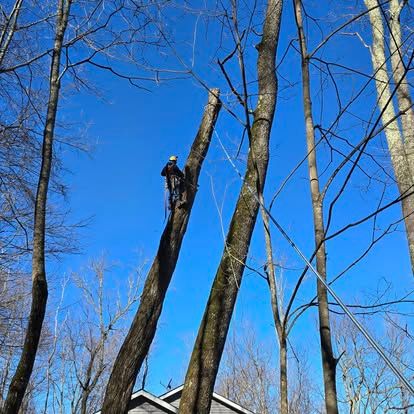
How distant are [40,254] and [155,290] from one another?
1189 mm

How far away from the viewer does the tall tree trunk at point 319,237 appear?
8.15ft

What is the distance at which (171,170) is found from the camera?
17.8 feet

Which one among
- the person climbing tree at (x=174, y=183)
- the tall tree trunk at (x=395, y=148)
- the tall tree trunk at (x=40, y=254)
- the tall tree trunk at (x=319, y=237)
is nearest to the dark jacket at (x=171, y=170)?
the person climbing tree at (x=174, y=183)

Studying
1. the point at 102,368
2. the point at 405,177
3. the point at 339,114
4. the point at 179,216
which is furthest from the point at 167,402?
the point at 339,114

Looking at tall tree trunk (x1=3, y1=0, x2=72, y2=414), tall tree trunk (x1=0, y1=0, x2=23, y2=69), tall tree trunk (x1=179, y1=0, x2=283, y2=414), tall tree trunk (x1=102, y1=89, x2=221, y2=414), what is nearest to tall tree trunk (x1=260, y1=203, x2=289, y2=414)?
tall tree trunk (x1=179, y1=0, x2=283, y2=414)

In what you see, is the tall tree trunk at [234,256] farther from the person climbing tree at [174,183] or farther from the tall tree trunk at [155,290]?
the person climbing tree at [174,183]

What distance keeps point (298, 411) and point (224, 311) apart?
2568 centimetres

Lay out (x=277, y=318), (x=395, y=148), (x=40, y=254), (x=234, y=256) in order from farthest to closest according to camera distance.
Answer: (x=395, y=148)
(x=40, y=254)
(x=234, y=256)
(x=277, y=318)

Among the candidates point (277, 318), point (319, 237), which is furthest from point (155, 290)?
point (319, 237)

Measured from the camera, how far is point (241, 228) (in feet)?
13.4

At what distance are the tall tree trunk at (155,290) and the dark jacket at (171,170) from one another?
11 centimetres

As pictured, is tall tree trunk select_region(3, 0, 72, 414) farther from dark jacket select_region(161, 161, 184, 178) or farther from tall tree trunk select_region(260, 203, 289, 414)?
tall tree trunk select_region(260, 203, 289, 414)

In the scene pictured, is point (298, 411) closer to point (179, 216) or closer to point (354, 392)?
point (354, 392)

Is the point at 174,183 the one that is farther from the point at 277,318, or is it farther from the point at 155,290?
the point at 277,318
